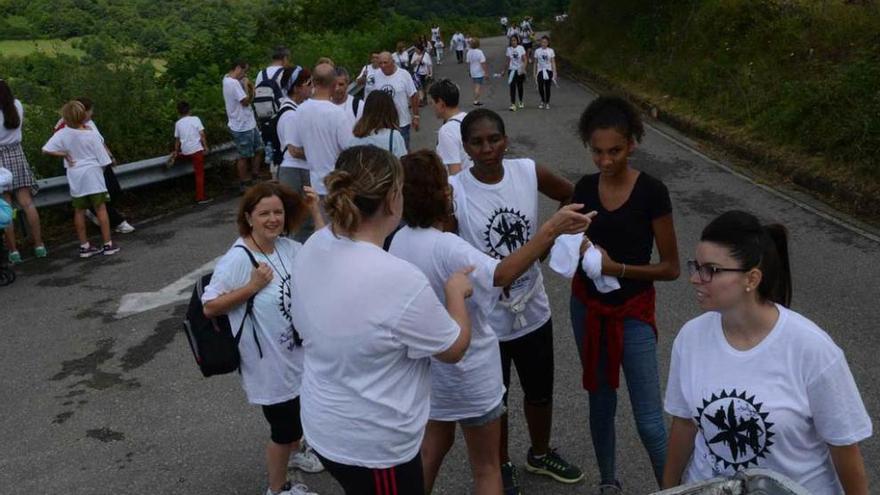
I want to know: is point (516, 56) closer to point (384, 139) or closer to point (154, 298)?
point (384, 139)

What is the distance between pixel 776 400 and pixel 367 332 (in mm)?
1267

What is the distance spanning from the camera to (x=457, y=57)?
41.1m

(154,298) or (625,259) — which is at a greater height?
(625,259)

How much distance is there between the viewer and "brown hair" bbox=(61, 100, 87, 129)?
26.8 ft

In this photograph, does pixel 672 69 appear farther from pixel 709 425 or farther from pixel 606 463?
pixel 709 425

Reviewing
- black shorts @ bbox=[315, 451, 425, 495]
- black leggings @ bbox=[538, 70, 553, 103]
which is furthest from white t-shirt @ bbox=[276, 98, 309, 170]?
black leggings @ bbox=[538, 70, 553, 103]

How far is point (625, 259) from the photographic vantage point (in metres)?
3.51

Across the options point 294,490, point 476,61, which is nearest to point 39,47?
point 476,61

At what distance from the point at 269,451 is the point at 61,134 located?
5.78 meters

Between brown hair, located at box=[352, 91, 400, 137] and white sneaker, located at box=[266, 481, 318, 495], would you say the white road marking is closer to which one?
brown hair, located at box=[352, 91, 400, 137]

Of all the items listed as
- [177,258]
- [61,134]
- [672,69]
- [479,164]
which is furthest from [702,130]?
[479,164]

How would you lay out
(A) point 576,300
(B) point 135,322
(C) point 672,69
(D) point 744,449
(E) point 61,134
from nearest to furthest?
(D) point 744,449 → (A) point 576,300 → (B) point 135,322 → (E) point 61,134 → (C) point 672,69

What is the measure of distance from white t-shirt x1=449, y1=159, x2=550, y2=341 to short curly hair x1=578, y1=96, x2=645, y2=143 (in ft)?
1.41

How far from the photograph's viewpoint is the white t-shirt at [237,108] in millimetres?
11008
